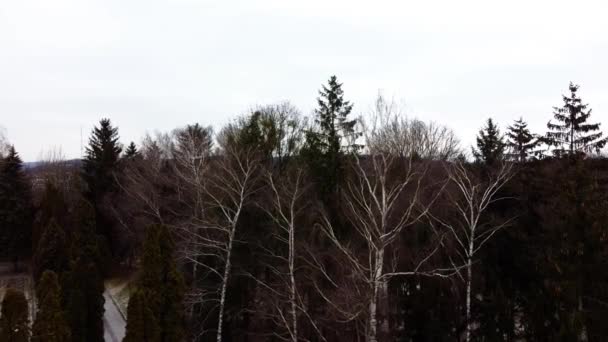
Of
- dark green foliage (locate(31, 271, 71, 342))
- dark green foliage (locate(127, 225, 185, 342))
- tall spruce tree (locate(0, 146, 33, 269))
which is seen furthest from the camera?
tall spruce tree (locate(0, 146, 33, 269))

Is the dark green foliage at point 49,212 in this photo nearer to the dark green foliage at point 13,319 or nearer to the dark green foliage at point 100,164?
the dark green foliage at point 100,164

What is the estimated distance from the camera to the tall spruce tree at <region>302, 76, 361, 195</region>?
23812 mm

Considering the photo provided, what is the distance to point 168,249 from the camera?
17172 mm

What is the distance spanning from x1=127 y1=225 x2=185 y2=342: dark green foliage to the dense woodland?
0.05 m

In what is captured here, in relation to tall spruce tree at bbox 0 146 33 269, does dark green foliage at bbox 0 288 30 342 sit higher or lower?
lower

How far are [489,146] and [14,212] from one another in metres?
36.9

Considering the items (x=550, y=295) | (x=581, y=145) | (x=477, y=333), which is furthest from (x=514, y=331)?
(x=581, y=145)

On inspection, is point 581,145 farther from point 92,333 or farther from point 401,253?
point 92,333

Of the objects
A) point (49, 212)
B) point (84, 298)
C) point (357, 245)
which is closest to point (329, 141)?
point (357, 245)

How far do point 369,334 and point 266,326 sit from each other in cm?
839

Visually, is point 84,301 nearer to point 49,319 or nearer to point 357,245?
point 49,319

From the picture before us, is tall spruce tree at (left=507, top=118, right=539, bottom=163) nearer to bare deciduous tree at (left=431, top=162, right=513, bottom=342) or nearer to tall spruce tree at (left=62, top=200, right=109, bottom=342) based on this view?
bare deciduous tree at (left=431, top=162, right=513, bottom=342)

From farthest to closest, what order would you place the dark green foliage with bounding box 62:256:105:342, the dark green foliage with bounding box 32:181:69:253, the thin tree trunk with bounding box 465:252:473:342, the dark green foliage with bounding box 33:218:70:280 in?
the dark green foliage with bounding box 32:181:69:253 < the dark green foliage with bounding box 33:218:70:280 < the dark green foliage with bounding box 62:256:105:342 < the thin tree trunk with bounding box 465:252:473:342

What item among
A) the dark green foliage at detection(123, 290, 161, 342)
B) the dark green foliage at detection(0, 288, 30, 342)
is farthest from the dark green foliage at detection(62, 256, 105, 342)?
the dark green foliage at detection(0, 288, 30, 342)
